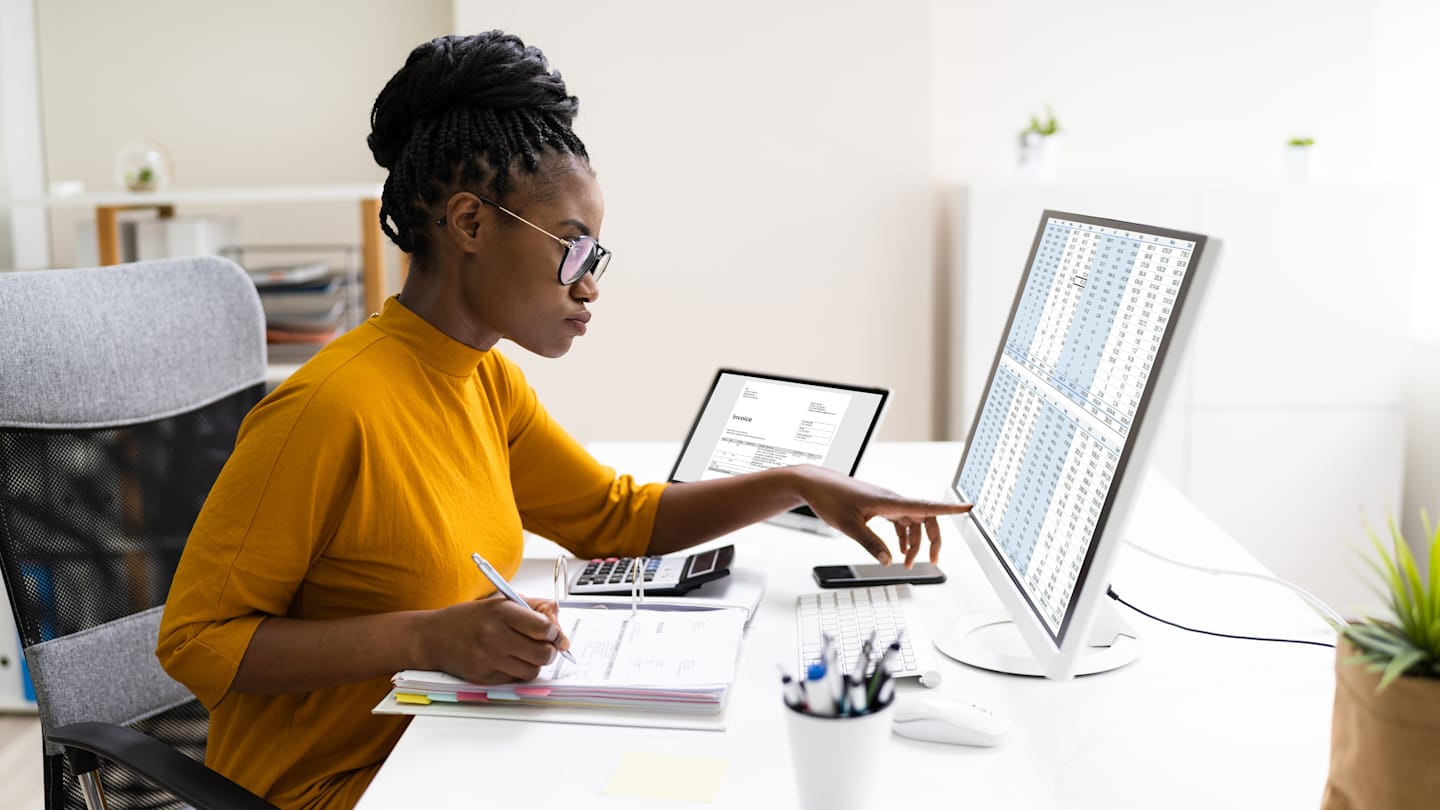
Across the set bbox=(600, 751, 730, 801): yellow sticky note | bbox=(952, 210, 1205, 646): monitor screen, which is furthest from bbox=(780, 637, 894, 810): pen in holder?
bbox=(952, 210, 1205, 646): monitor screen

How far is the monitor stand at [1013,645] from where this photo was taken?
1176 millimetres

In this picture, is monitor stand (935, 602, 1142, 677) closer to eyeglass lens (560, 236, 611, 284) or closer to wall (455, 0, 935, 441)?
eyeglass lens (560, 236, 611, 284)

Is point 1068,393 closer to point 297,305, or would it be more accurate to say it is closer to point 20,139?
point 297,305

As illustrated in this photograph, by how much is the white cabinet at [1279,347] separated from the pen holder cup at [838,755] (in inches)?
84.2

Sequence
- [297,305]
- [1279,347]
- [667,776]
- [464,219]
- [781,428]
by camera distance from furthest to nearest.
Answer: [1279,347], [297,305], [781,428], [464,219], [667,776]

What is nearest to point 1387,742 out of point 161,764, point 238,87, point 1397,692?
point 1397,692

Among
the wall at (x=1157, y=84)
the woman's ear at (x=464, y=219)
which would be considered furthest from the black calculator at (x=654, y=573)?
the wall at (x=1157, y=84)

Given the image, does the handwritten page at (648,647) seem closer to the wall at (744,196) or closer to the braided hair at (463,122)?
the braided hair at (463,122)

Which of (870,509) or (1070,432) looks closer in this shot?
(1070,432)

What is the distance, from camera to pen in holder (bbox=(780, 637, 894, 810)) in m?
0.84

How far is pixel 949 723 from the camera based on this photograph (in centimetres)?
102

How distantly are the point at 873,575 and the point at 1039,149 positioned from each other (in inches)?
74.8

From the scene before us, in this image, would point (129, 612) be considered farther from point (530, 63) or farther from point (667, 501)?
point (530, 63)

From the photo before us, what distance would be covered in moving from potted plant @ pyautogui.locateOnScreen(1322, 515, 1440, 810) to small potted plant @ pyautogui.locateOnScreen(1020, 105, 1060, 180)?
7.84ft
